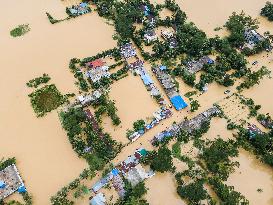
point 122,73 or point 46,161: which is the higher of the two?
point 122,73

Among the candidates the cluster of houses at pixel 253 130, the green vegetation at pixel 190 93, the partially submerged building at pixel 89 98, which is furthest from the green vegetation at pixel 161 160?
the partially submerged building at pixel 89 98

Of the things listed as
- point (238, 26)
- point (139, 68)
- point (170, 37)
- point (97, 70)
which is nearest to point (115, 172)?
point (97, 70)

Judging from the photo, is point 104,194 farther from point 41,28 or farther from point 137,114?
point 41,28

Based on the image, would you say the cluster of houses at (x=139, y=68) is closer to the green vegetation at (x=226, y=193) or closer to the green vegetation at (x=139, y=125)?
the green vegetation at (x=139, y=125)

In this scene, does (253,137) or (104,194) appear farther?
(253,137)

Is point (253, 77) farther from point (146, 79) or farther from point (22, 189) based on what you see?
point (22, 189)

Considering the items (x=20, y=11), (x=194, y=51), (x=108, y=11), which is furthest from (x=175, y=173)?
(x=20, y=11)

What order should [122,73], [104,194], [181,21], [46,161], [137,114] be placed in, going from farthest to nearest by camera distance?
[181,21] → [122,73] → [137,114] → [46,161] → [104,194]
